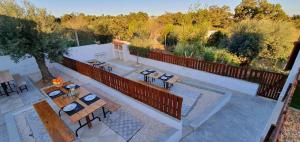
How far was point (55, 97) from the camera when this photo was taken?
414cm

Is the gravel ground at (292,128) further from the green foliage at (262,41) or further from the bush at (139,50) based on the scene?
the bush at (139,50)

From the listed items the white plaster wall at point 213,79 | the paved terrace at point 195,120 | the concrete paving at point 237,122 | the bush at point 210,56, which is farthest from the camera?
the bush at point 210,56

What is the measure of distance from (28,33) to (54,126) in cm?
457

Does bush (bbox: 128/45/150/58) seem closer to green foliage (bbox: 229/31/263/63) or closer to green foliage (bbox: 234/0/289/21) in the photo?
→ green foliage (bbox: 229/31/263/63)

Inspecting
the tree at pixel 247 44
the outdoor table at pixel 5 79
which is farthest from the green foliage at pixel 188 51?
the outdoor table at pixel 5 79

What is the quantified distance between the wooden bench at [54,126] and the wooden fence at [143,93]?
2008 millimetres

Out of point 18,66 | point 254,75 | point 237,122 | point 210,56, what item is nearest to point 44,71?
point 18,66

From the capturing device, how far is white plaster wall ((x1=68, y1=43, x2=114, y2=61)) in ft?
33.5

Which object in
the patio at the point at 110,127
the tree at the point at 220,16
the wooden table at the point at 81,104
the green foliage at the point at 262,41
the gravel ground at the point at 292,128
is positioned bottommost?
the patio at the point at 110,127

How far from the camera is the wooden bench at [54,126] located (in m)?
2.94

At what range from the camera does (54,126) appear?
329 cm

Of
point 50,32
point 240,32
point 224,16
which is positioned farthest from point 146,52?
point 224,16

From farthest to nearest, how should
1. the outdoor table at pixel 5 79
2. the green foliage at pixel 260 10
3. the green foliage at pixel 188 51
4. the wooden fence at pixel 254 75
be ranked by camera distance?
1. the green foliage at pixel 260 10
2. the green foliage at pixel 188 51
3. the outdoor table at pixel 5 79
4. the wooden fence at pixel 254 75

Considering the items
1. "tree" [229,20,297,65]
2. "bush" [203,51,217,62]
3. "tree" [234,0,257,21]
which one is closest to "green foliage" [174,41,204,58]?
"bush" [203,51,217,62]
